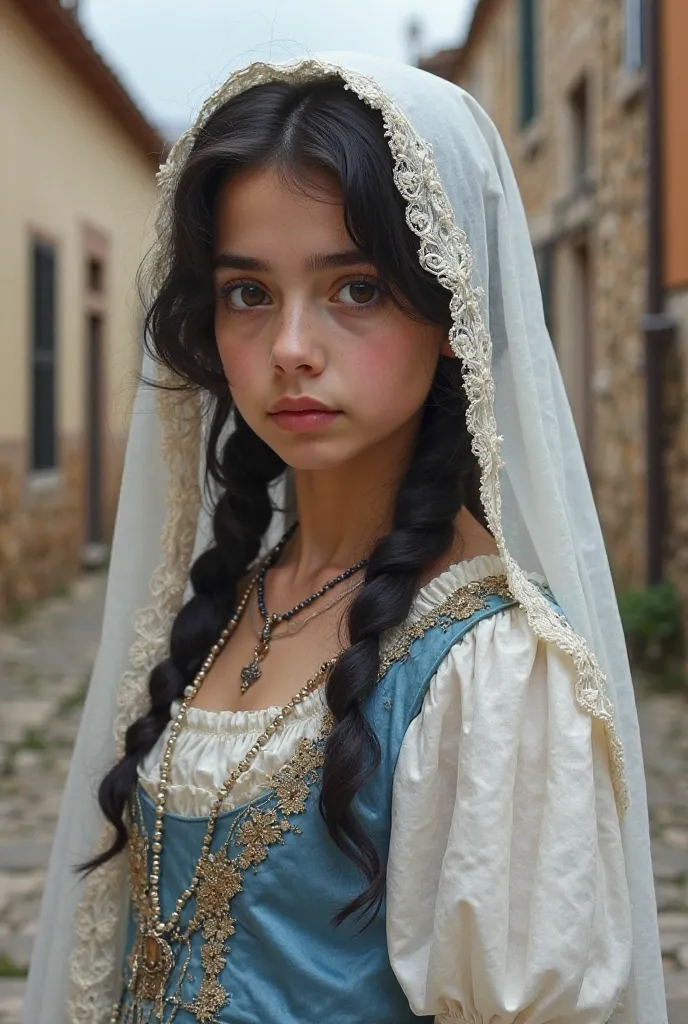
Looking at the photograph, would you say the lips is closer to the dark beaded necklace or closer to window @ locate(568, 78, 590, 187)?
the dark beaded necklace

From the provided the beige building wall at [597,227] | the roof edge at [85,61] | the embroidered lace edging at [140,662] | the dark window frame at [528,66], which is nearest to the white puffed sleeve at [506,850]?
the embroidered lace edging at [140,662]

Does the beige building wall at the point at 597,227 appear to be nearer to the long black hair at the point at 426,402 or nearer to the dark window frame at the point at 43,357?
the dark window frame at the point at 43,357

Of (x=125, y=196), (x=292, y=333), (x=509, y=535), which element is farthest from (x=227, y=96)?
(x=125, y=196)

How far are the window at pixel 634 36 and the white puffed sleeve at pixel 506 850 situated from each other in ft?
20.2

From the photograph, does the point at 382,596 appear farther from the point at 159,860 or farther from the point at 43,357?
the point at 43,357

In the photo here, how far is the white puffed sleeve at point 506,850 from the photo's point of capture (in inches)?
42.4

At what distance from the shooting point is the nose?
1216 millimetres

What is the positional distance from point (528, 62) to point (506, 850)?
443 inches

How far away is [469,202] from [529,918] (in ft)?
2.35

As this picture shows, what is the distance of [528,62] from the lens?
11.3 meters

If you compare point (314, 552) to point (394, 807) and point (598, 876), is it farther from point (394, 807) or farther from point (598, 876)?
point (598, 876)

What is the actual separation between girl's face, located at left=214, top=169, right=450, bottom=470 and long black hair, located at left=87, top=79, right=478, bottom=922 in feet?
0.07

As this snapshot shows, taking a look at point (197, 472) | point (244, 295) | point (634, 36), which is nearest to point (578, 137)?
point (634, 36)

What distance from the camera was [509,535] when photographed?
54.0 inches
